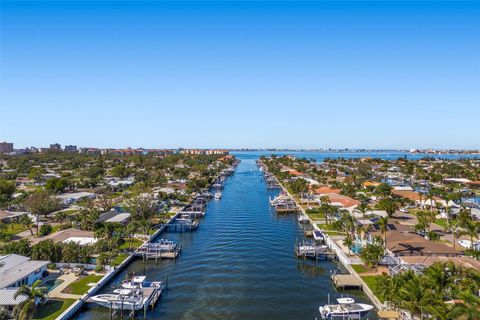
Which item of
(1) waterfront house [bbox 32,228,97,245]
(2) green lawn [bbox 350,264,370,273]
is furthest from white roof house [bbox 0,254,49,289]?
(2) green lawn [bbox 350,264,370,273]

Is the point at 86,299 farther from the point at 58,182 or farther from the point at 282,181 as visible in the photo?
the point at 282,181

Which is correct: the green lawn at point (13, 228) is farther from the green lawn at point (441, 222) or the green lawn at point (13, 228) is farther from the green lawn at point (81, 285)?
the green lawn at point (441, 222)

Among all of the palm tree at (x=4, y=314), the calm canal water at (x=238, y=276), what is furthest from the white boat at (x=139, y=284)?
the palm tree at (x=4, y=314)

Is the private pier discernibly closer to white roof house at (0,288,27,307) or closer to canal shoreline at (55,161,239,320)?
canal shoreline at (55,161,239,320)

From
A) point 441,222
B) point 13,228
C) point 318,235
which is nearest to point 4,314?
point 13,228

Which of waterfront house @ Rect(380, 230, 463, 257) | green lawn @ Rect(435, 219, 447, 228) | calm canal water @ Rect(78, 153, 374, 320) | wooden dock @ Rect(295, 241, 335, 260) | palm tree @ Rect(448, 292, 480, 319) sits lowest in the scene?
calm canal water @ Rect(78, 153, 374, 320)

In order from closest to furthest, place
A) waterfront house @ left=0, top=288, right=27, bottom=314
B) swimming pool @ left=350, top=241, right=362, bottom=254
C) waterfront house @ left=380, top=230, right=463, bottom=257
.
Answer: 1. waterfront house @ left=0, top=288, right=27, bottom=314
2. waterfront house @ left=380, top=230, right=463, bottom=257
3. swimming pool @ left=350, top=241, right=362, bottom=254

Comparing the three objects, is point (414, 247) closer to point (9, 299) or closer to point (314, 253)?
point (314, 253)

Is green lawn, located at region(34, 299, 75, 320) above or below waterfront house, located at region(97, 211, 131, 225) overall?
below
